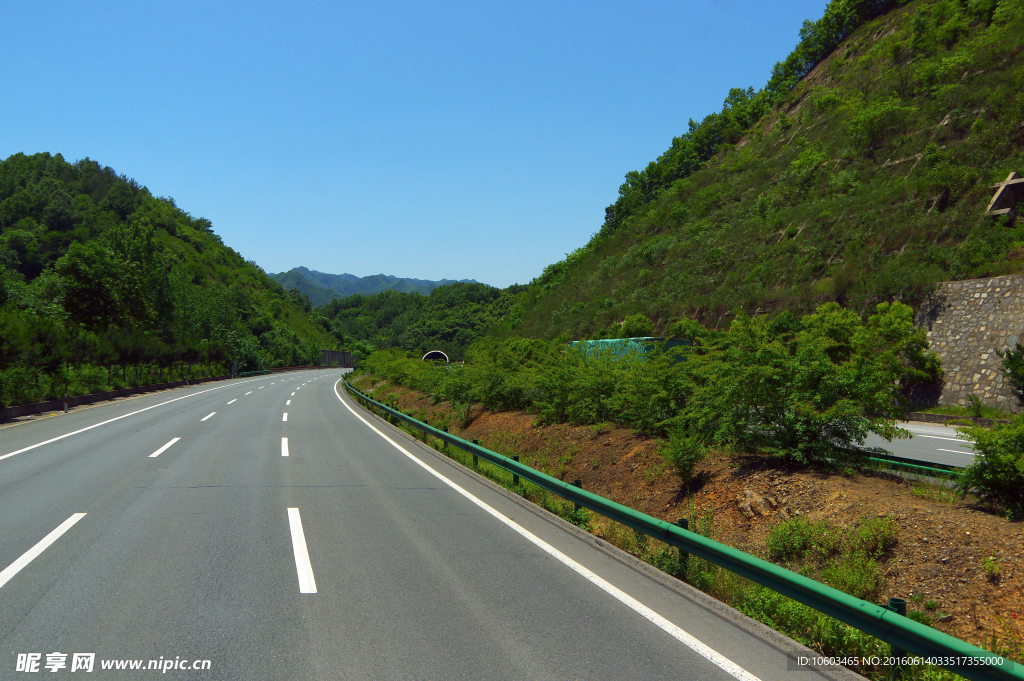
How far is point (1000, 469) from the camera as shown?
6.12 metres

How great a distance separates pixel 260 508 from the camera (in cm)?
817

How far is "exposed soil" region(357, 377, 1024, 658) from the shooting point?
196 inches

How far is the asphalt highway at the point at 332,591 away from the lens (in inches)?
152

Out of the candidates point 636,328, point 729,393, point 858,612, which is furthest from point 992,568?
point 636,328

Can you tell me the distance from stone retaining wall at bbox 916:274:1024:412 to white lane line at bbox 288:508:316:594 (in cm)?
2442

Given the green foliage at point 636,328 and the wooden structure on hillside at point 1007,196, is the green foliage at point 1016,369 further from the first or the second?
the green foliage at point 636,328

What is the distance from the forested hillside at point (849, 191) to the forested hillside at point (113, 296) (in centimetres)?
3706

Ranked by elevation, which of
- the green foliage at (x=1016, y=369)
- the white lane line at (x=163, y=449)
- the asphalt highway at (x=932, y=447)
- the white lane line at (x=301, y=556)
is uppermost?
the green foliage at (x=1016, y=369)

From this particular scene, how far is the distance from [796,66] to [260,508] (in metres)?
101

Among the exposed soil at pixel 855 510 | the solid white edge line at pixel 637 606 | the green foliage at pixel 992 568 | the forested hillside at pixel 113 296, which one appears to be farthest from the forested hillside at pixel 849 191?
the forested hillside at pixel 113 296

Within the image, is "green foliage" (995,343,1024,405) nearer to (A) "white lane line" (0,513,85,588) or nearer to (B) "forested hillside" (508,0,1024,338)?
(B) "forested hillside" (508,0,1024,338)

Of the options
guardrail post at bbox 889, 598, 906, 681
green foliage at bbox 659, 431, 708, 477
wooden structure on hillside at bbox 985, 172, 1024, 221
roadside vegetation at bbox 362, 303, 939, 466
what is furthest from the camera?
Result: wooden structure on hillside at bbox 985, 172, 1024, 221

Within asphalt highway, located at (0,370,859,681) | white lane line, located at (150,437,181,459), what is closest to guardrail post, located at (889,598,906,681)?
asphalt highway, located at (0,370,859,681)

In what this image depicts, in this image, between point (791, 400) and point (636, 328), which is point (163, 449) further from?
point (636, 328)
